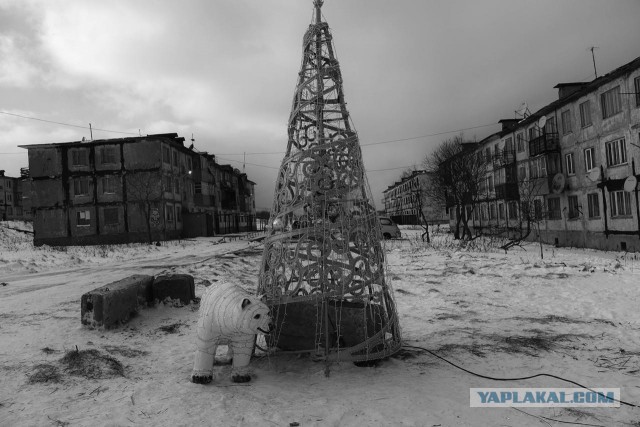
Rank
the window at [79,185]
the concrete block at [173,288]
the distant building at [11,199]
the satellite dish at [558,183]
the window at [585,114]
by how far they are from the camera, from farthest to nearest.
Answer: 1. the distant building at [11,199]
2. the window at [79,185]
3. the satellite dish at [558,183]
4. the window at [585,114]
5. the concrete block at [173,288]

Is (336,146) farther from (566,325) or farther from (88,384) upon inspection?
(566,325)

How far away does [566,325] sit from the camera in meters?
6.52

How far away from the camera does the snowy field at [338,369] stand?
3566mm

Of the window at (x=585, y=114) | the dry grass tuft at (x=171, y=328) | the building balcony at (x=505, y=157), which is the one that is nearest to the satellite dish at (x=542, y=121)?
the window at (x=585, y=114)

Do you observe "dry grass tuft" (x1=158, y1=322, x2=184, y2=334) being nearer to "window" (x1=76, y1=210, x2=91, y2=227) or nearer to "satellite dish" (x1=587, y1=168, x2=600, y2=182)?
"satellite dish" (x1=587, y1=168, x2=600, y2=182)

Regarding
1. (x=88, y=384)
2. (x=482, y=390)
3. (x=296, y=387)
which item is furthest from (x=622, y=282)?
(x=88, y=384)

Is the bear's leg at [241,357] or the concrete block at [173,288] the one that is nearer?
the bear's leg at [241,357]

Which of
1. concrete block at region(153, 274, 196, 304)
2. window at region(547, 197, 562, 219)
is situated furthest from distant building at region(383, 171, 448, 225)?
concrete block at region(153, 274, 196, 304)

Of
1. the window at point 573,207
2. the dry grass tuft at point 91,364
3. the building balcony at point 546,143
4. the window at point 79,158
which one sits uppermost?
the window at point 79,158

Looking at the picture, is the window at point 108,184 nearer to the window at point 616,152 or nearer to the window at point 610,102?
the window at point 610,102

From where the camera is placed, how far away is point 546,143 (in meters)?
24.6

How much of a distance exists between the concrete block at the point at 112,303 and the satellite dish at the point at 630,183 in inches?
766

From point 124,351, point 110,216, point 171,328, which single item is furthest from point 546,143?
point 110,216

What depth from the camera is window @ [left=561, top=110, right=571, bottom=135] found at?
76.6 feet
